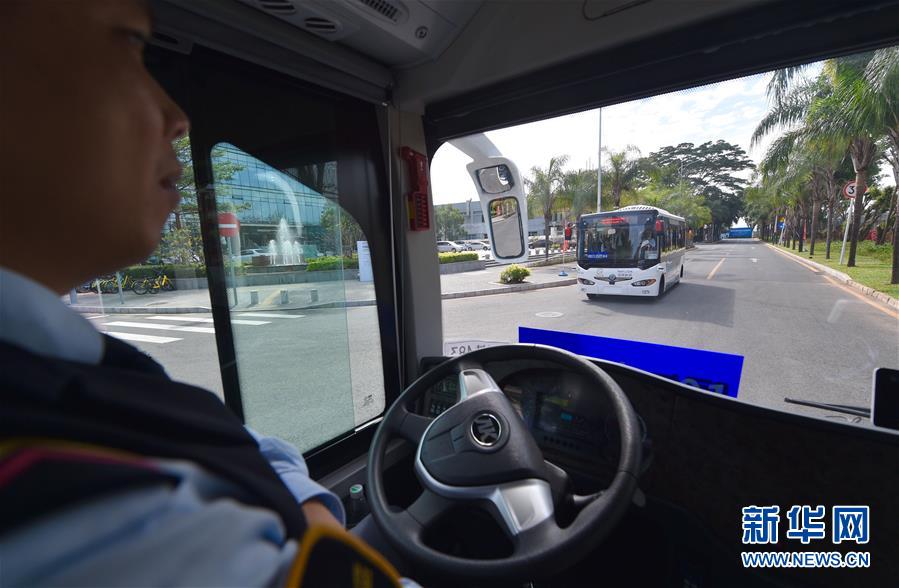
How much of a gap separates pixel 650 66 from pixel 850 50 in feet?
1.97

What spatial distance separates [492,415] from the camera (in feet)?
3.83

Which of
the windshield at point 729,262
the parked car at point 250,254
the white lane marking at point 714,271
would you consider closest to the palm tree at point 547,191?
the windshield at point 729,262

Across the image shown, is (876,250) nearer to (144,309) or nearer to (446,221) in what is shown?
(446,221)

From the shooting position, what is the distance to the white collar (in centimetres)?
36

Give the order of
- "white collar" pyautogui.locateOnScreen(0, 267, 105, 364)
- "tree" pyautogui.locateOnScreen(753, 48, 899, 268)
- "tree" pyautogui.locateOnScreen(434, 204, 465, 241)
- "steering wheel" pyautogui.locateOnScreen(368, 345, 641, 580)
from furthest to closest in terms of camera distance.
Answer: "tree" pyautogui.locateOnScreen(434, 204, 465, 241) → "tree" pyautogui.locateOnScreen(753, 48, 899, 268) → "steering wheel" pyautogui.locateOnScreen(368, 345, 641, 580) → "white collar" pyautogui.locateOnScreen(0, 267, 105, 364)

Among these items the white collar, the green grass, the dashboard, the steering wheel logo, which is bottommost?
the dashboard

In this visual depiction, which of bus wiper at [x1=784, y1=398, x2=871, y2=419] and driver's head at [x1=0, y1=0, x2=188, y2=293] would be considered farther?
bus wiper at [x1=784, y1=398, x2=871, y2=419]

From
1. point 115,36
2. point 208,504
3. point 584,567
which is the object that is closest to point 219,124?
point 115,36

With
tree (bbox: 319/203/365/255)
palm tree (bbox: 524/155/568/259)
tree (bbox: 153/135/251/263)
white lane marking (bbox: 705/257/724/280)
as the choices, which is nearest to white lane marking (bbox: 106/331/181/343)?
tree (bbox: 153/135/251/263)

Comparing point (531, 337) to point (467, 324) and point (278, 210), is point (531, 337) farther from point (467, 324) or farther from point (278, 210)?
point (278, 210)

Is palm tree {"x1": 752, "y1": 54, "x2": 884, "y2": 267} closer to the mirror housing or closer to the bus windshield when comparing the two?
the bus windshield

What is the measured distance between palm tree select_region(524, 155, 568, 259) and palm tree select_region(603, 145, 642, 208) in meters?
0.28

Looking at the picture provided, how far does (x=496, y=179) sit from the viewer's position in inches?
→ 91.1

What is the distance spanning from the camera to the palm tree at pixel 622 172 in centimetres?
222
